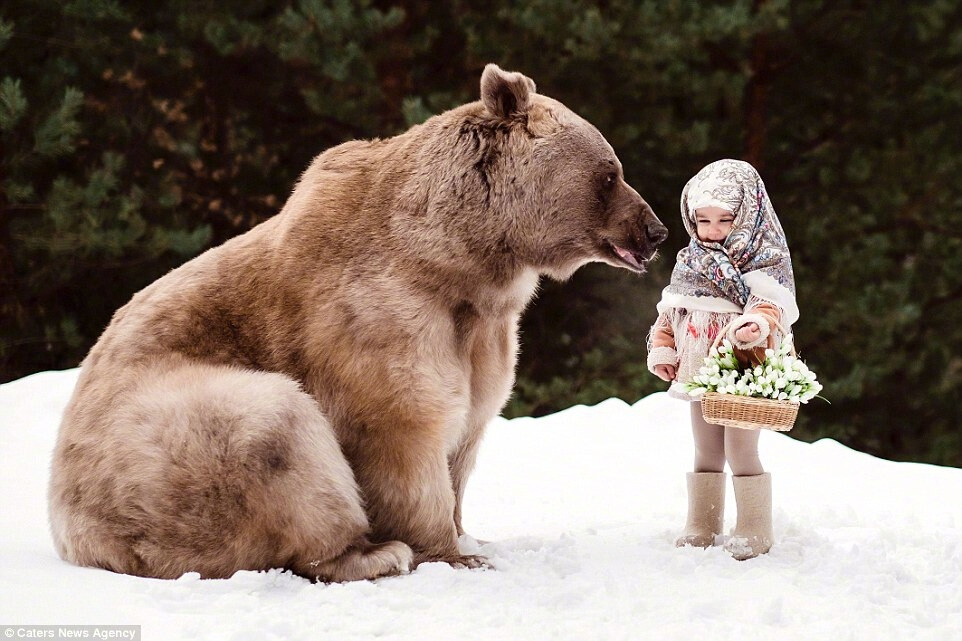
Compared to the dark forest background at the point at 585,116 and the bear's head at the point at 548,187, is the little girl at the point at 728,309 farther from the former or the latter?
the dark forest background at the point at 585,116

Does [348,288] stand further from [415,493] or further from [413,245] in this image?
[415,493]

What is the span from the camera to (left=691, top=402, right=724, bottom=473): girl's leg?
4484 mm

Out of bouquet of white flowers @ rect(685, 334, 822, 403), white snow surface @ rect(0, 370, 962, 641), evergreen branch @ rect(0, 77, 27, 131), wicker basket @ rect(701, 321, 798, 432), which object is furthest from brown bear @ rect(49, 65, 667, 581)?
evergreen branch @ rect(0, 77, 27, 131)

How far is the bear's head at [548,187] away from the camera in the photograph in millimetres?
4207

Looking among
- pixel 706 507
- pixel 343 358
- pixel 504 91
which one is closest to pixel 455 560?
pixel 343 358

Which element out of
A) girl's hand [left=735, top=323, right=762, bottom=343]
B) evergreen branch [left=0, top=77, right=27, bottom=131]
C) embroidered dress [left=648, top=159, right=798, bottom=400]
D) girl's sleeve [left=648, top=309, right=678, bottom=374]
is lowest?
girl's sleeve [left=648, top=309, right=678, bottom=374]

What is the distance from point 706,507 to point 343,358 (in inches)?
64.4

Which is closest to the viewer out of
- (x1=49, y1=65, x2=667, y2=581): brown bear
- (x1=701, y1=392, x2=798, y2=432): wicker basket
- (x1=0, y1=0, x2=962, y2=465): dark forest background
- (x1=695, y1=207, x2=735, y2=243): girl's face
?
(x1=49, y1=65, x2=667, y2=581): brown bear

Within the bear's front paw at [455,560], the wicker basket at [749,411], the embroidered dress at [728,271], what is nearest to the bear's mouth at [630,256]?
the embroidered dress at [728,271]

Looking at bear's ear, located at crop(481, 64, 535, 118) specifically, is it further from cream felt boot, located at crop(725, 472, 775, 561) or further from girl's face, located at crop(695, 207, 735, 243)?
cream felt boot, located at crop(725, 472, 775, 561)

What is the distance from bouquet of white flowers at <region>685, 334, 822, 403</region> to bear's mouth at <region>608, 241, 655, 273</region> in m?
0.44

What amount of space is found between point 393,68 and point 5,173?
3.77 meters

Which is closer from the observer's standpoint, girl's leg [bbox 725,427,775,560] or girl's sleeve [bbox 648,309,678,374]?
girl's leg [bbox 725,427,775,560]

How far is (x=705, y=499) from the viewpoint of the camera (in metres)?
4.47
